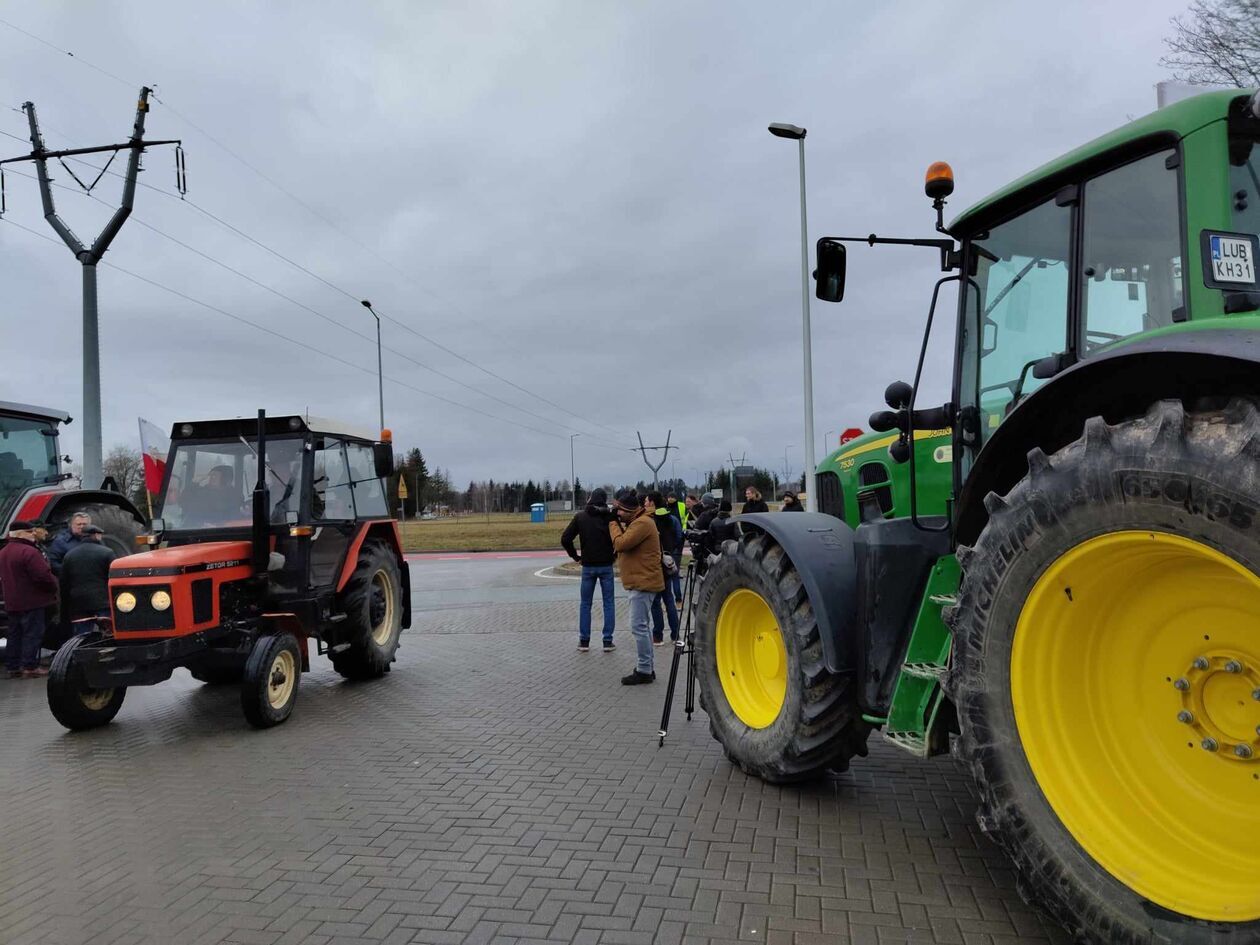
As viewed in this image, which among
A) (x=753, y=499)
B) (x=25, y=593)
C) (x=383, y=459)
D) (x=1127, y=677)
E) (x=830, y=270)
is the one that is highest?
(x=830, y=270)

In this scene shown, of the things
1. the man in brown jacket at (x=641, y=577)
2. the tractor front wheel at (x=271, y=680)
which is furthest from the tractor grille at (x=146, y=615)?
the man in brown jacket at (x=641, y=577)

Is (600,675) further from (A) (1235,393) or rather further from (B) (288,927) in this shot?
(A) (1235,393)

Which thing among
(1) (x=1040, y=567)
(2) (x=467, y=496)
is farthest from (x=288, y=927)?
(2) (x=467, y=496)

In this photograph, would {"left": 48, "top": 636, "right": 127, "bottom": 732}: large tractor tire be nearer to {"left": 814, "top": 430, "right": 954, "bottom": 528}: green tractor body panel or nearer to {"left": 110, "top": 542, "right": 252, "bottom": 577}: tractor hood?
{"left": 110, "top": 542, "right": 252, "bottom": 577}: tractor hood

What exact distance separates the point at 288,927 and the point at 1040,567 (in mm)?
3188

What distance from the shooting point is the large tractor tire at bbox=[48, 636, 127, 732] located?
20.2 feet

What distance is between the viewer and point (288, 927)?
321cm

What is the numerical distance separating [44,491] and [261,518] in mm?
4972

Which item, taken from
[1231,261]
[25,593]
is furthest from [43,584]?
[1231,261]

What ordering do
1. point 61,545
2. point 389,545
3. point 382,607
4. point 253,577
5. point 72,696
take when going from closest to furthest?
point 72,696
point 253,577
point 382,607
point 389,545
point 61,545

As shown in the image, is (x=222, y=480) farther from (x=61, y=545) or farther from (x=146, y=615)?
(x=61, y=545)

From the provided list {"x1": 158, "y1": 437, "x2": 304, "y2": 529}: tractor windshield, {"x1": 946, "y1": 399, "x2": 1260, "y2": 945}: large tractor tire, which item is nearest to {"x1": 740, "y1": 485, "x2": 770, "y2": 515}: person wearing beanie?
{"x1": 158, "y1": 437, "x2": 304, "y2": 529}: tractor windshield

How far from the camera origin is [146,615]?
6.05 meters

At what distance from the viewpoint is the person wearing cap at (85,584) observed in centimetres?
819
